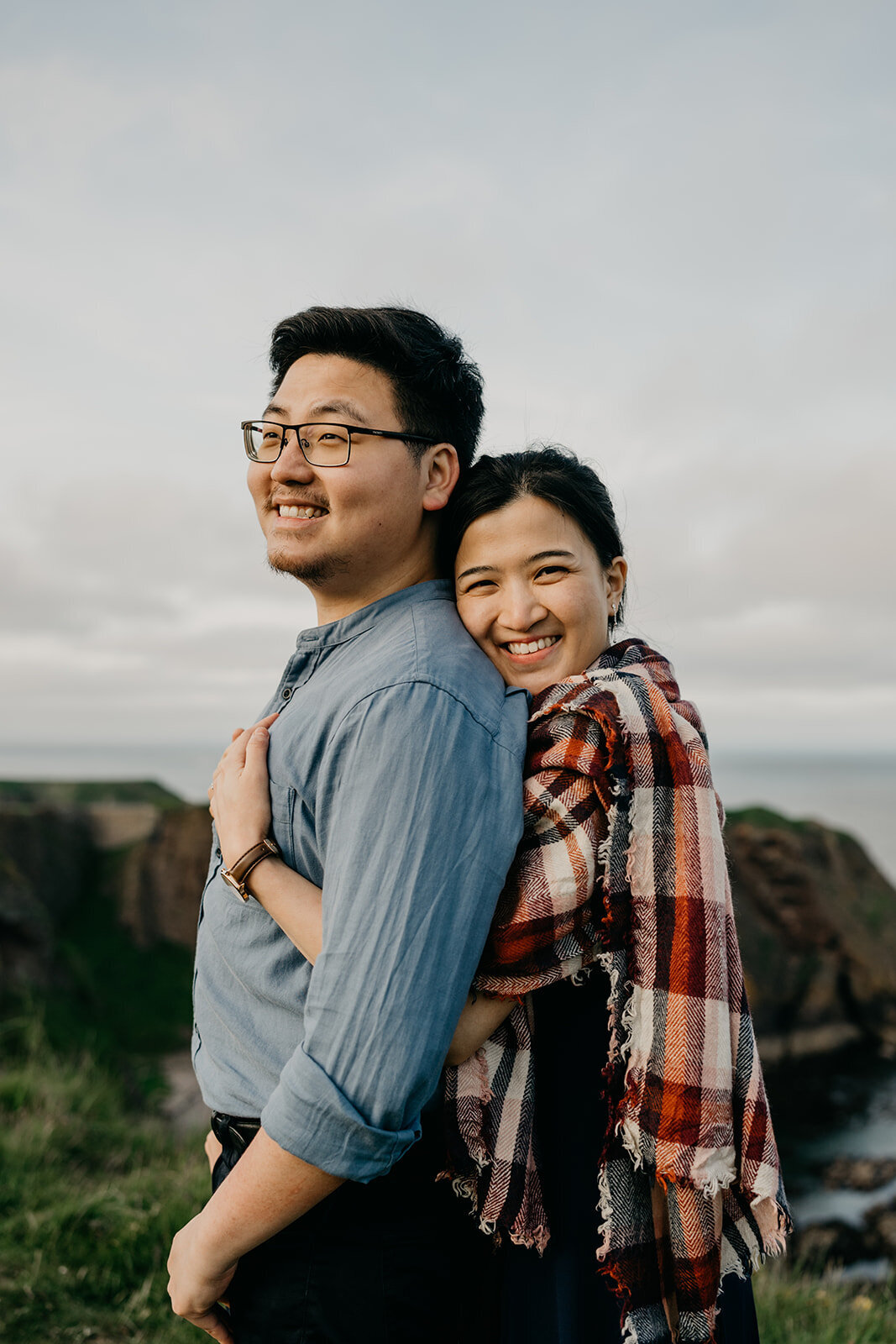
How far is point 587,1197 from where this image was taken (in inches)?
63.1

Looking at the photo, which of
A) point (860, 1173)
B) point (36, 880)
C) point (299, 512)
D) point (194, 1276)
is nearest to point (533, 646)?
point (299, 512)

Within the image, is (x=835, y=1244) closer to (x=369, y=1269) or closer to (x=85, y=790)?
(x=369, y=1269)

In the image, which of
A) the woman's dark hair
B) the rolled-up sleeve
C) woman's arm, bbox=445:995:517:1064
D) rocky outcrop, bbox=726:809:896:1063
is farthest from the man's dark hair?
rocky outcrop, bbox=726:809:896:1063

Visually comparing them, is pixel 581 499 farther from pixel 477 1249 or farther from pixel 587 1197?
pixel 477 1249

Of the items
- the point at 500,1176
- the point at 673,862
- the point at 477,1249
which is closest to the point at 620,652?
the point at 673,862

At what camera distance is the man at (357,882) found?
1.35 metres

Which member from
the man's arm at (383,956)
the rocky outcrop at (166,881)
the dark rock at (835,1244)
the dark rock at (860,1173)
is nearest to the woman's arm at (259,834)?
the man's arm at (383,956)

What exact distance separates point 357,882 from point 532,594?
745 mm

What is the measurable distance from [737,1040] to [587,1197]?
Result: 372mm

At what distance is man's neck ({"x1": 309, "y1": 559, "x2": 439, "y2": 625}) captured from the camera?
1969 millimetres

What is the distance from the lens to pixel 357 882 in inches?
54.1

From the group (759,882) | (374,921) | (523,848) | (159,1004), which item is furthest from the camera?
(759,882)

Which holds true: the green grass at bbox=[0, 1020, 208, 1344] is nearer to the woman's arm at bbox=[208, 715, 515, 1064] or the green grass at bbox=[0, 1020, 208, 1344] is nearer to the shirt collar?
the woman's arm at bbox=[208, 715, 515, 1064]

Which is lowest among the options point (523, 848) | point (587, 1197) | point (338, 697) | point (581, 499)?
point (587, 1197)
